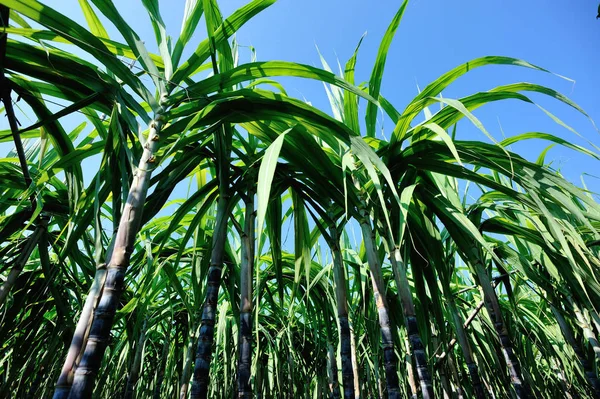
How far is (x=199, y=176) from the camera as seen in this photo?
1.45m

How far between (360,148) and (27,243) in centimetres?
141

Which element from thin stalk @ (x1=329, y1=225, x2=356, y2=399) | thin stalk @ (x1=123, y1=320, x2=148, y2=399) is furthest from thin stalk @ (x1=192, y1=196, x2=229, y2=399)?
thin stalk @ (x1=123, y1=320, x2=148, y2=399)

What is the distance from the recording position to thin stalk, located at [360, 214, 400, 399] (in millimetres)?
971

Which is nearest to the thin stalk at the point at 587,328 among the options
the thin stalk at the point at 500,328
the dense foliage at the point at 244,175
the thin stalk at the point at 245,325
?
the dense foliage at the point at 244,175

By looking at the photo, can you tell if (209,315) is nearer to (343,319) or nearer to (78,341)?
(78,341)

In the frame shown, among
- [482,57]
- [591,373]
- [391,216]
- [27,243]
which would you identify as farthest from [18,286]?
[591,373]

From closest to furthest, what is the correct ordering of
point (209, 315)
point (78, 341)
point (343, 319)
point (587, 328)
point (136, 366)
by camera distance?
point (78, 341), point (209, 315), point (343, 319), point (587, 328), point (136, 366)

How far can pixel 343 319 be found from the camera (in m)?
1.17

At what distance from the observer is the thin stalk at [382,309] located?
0.97m

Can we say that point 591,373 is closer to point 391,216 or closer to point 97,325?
point 391,216

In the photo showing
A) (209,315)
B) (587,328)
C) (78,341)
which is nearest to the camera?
(78,341)

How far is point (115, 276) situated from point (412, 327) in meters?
0.87

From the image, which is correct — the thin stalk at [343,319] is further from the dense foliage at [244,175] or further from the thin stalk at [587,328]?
the thin stalk at [587,328]

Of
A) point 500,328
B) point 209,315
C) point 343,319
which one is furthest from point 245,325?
point 500,328
